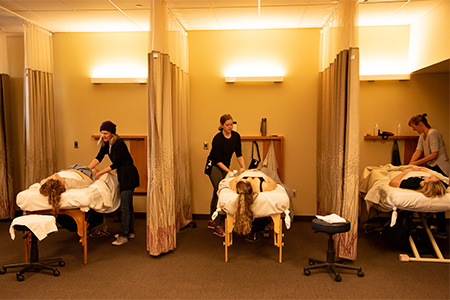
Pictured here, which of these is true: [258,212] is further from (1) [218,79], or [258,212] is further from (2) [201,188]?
(1) [218,79]

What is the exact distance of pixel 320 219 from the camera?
345cm

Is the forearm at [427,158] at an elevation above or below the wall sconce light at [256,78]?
below

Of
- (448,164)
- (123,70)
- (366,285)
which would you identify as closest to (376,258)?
(366,285)

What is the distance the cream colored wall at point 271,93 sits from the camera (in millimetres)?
5219

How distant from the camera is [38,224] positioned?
327 cm

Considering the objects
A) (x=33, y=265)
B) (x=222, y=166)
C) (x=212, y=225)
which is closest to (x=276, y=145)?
(x=222, y=166)

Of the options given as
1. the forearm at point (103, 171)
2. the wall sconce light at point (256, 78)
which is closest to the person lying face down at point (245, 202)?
the forearm at point (103, 171)

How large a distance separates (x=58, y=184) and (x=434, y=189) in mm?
3592

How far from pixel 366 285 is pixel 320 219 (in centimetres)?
66

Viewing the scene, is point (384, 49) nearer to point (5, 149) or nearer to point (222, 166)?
point (222, 166)

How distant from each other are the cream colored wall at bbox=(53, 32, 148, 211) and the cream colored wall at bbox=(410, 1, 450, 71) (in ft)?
11.9

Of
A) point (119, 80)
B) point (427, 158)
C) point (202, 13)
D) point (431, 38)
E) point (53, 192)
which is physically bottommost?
point (53, 192)

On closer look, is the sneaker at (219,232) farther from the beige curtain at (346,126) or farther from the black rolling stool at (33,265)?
the black rolling stool at (33,265)

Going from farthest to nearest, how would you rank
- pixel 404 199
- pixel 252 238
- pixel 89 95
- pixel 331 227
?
1. pixel 89 95
2. pixel 252 238
3. pixel 404 199
4. pixel 331 227
